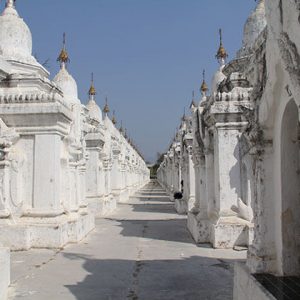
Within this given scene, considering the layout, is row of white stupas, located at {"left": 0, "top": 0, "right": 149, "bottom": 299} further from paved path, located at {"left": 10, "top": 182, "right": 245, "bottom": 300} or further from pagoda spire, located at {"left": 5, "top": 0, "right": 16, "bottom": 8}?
paved path, located at {"left": 10, "top": 182, "right": 245, "bottom": 300}

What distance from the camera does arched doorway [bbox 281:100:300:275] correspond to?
4.52m

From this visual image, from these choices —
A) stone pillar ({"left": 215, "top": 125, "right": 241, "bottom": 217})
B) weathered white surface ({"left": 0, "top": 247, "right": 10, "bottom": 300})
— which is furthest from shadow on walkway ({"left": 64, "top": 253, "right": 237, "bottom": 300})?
stone pillar ({"left": 215, "top": 125, "right": 241, "bottom": 217})

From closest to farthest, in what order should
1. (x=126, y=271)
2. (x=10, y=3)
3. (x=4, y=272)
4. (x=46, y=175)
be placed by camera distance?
(x=4, y=272)
(x=126, y=271)
(x=46, y=175)
(x=10, y=3)

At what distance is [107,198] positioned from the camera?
19.0 m

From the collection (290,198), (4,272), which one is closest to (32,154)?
(4,272)

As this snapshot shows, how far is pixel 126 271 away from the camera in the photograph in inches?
287

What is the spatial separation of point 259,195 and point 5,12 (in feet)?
29.1

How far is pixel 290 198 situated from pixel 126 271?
3568 mm

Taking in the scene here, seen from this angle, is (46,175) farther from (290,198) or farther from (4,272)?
(290,198)

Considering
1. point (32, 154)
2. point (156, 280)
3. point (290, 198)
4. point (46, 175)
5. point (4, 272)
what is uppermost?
point (32, 154)

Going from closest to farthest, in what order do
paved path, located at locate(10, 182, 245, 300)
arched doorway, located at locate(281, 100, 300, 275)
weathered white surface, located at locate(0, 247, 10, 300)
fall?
arched doorway, located at locate(281, 100, 300, 275) < weathered white surface, located at locate(0, 247, 10, 300) < paved path, located at locate(10, 182, 245, 300)

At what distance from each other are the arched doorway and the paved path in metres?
1.52

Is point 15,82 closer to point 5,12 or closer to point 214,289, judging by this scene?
Answer: point 5,12

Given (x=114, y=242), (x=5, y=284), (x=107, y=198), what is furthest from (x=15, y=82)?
(x=107, y=198)
